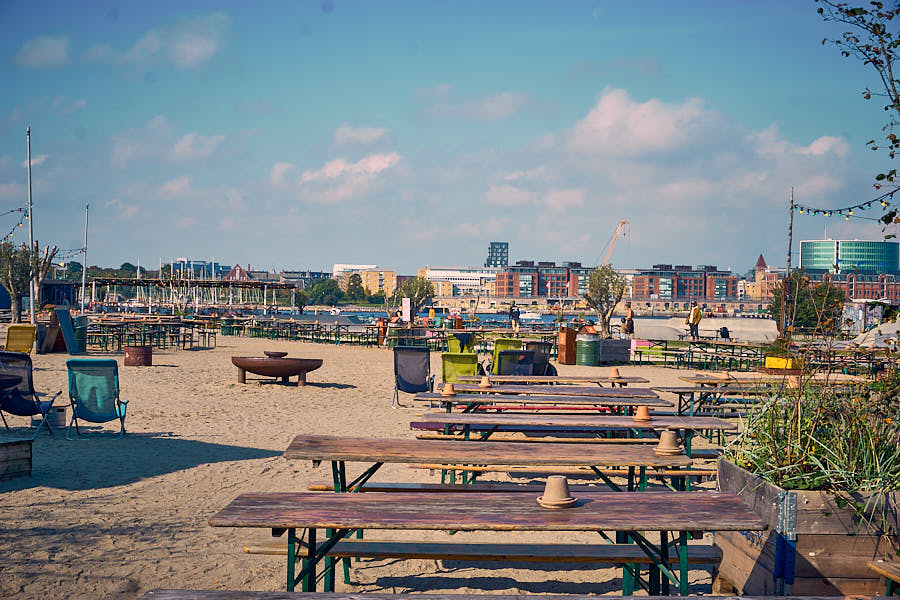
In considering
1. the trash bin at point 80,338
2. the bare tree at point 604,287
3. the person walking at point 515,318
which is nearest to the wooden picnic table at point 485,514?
the trash bin at point 80,338

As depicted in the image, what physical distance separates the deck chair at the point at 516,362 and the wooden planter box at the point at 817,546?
8267 mm

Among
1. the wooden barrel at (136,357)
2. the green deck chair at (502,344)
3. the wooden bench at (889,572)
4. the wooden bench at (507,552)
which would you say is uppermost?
the green deck chair at (502,344)

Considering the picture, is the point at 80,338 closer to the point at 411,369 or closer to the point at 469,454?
the point at 411,369

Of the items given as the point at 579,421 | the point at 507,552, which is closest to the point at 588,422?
the point at 579,421

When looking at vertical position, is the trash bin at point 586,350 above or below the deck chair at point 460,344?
below

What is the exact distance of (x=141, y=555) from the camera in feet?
14.5

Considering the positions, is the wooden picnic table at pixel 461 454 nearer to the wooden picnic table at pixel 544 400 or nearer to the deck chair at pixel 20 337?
the wooden picnic table at pixel 544 400

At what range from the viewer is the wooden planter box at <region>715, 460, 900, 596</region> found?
3.05 metres

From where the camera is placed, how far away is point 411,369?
11289 millimetres

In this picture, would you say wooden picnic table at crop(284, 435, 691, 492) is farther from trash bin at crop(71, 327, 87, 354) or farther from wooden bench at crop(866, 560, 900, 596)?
trash bin at crop(71, 327, 87, 354)

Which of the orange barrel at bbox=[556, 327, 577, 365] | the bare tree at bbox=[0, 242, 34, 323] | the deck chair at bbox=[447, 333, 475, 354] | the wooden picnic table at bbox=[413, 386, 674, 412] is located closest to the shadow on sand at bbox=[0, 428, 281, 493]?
the wooden picnic table at bbox=[413, 386, 674, 412]

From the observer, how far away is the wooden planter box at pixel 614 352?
20.4m

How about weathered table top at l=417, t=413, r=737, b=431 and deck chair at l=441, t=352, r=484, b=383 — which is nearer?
weathered table top at l=417, t=413, r=737, b=431

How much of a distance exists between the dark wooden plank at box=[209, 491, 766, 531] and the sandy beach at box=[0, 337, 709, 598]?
1382 millimetres
